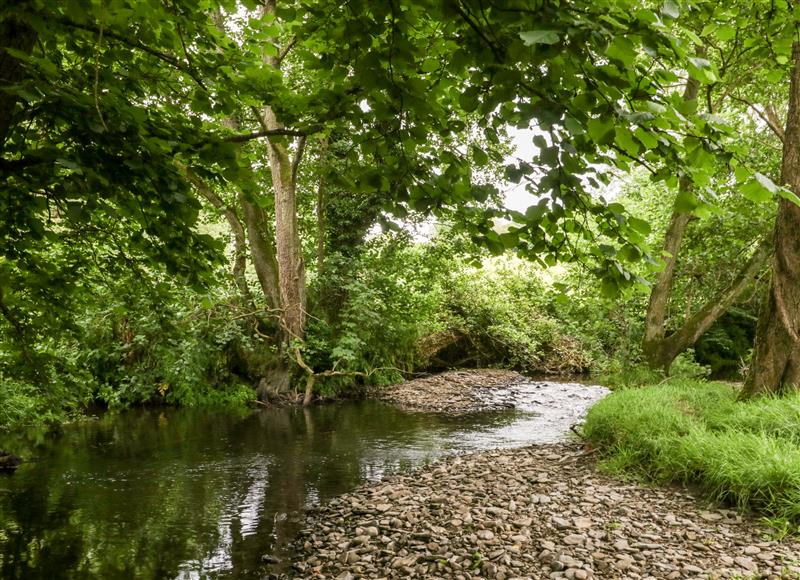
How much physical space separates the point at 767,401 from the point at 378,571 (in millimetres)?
5479

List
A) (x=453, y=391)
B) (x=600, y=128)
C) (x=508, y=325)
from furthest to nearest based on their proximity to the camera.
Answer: (x=508, y=325)
(x=453, y=391)
(x=600, y=128)

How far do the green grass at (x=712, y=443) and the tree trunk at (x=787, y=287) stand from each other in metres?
0.64

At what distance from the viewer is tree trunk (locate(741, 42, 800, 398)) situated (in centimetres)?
717

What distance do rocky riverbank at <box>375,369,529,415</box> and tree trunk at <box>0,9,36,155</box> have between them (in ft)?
37.9

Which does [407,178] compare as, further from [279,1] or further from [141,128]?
[141,128]

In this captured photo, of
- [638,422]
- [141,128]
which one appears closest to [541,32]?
[141,128]

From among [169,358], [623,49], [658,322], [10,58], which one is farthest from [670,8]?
[169,358]

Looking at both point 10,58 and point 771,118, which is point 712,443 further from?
point 771,118

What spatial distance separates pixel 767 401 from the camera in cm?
682

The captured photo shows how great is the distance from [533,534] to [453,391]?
1124cm

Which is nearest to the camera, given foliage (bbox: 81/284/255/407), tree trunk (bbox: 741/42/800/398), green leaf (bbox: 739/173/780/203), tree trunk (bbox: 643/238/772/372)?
green leaf (bbox: 739/173/780/203)

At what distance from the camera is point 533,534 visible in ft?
16.4

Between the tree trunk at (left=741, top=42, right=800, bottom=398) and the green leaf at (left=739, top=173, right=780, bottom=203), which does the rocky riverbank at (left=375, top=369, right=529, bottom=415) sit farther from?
the green leaf at (left=739, top=173, right=780, bottom=203)

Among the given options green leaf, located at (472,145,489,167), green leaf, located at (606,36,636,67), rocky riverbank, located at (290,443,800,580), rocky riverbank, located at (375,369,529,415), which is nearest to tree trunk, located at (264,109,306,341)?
rocky riverbank, located at (375,369,529,415)
